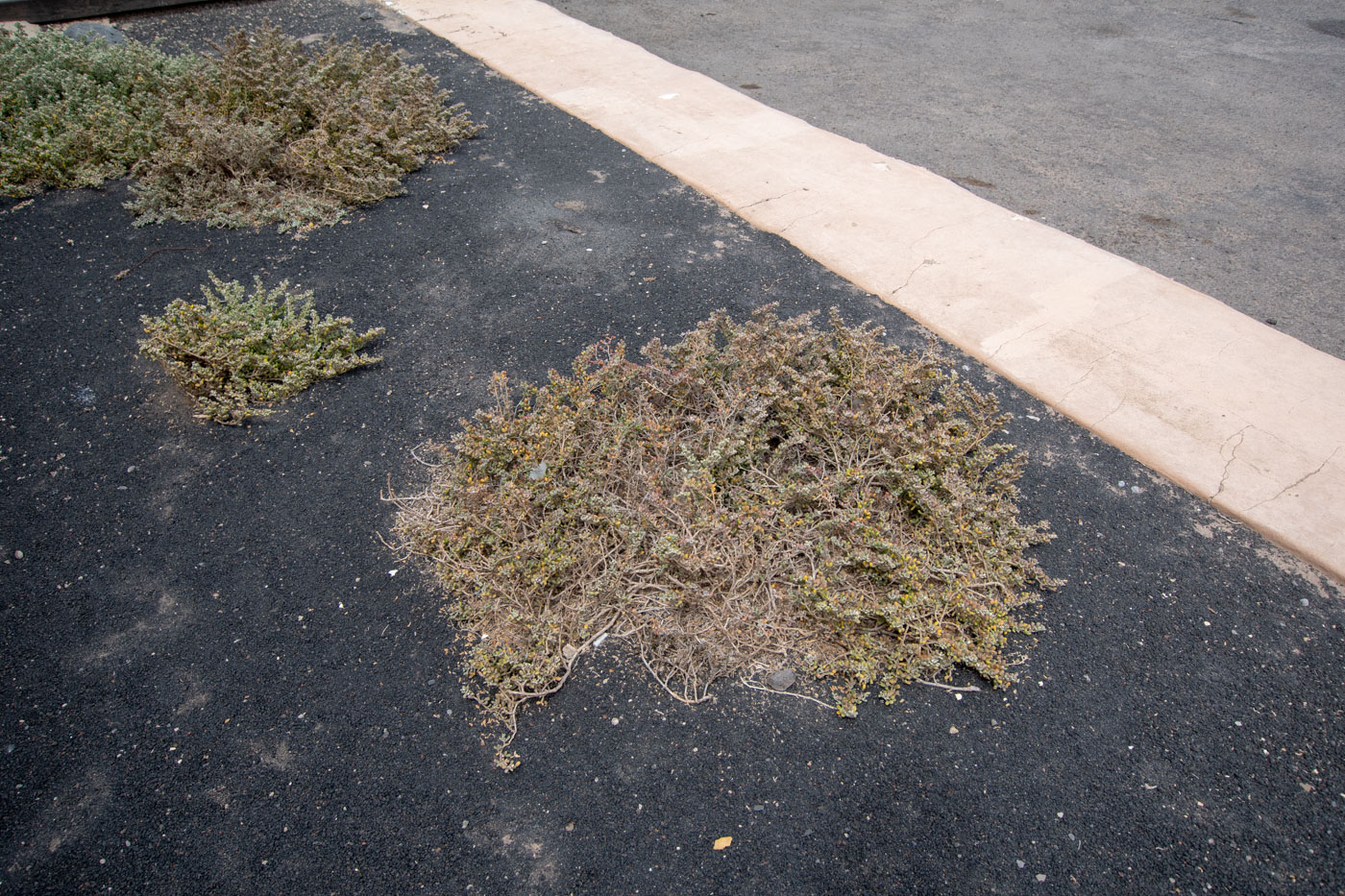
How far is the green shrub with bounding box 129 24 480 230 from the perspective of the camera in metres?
5.46

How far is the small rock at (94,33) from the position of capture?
7438 mm

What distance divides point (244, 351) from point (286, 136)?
2.77 m

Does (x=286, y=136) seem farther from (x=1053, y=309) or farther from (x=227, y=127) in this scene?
(x=1053, y=309)

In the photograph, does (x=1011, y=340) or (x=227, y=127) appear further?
(x=227, y=127)

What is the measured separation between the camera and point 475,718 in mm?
2781

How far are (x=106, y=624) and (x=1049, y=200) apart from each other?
654 cm

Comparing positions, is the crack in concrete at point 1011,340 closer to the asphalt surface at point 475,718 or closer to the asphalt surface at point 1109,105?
the asphalt surface at point 475,718

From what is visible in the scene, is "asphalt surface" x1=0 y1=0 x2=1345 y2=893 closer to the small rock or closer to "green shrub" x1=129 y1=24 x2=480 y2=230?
"green shrub" x1=129 y1=24 x2=480 y2=230

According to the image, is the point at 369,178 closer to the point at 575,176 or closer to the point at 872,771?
the point at 575,176

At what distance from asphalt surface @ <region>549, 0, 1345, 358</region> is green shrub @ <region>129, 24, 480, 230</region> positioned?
3425 mm

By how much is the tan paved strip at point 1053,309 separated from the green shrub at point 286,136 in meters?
1.64

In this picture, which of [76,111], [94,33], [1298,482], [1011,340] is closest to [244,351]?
[76,111]

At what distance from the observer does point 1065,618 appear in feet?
10.2

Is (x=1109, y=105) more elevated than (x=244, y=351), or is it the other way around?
(x=1109, y=105)
